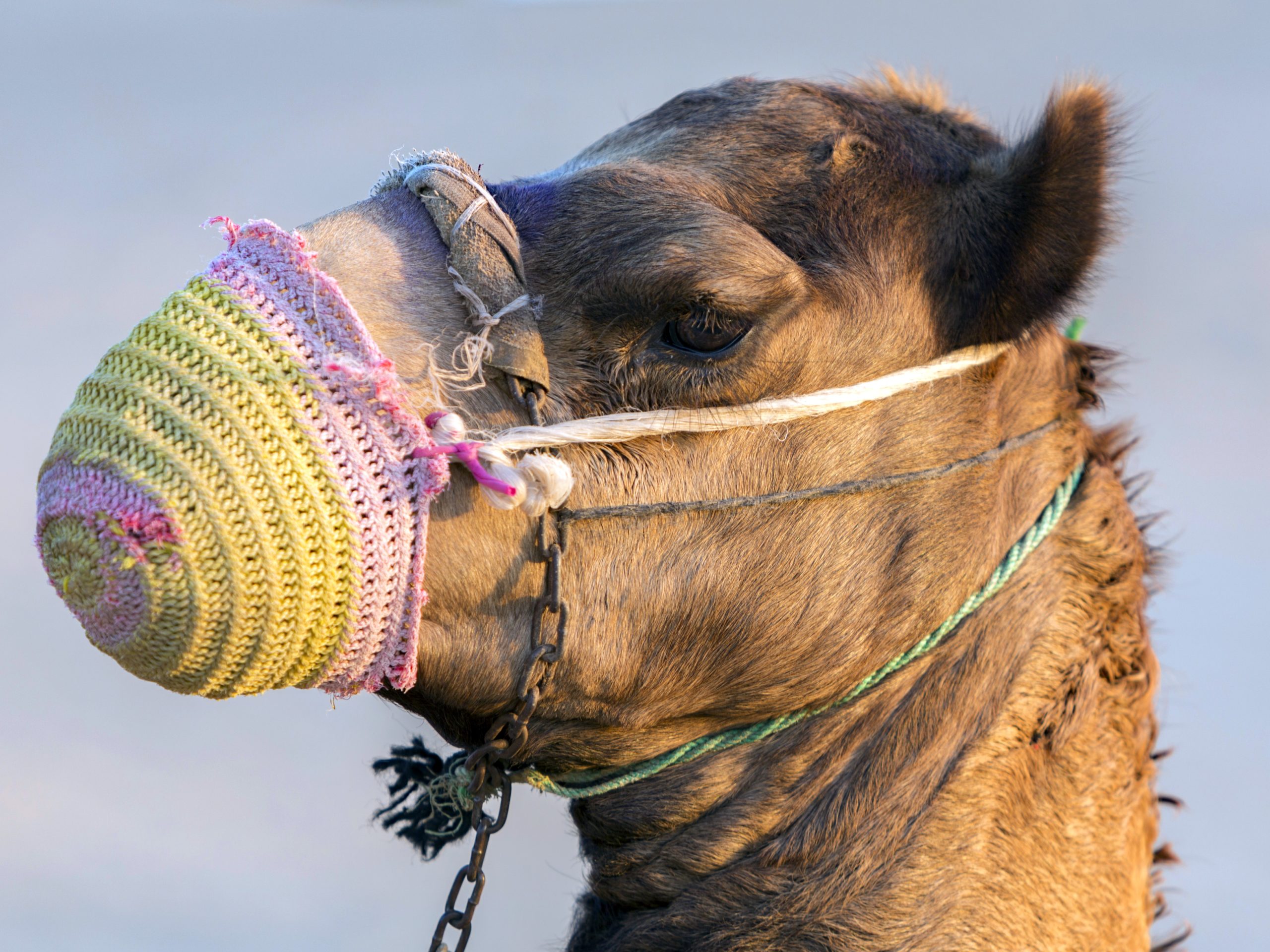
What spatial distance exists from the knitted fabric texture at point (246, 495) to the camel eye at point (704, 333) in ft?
1.66

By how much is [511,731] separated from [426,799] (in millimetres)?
459

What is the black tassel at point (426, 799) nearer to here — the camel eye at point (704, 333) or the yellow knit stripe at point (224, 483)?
the yellow knit stripe at point (224, 483)

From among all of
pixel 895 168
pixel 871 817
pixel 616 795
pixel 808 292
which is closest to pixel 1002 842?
pixel 871 817

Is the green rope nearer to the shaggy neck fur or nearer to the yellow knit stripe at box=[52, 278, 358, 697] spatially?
the shaggy neck fur

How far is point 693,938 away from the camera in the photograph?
2.36 meters

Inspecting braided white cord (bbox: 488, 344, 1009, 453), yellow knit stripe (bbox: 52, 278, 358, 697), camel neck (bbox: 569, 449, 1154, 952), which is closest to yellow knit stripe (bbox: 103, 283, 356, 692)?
yellow knit stripe (bbox: 52, 278, 358, 697)

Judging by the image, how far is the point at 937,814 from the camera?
2.35 m

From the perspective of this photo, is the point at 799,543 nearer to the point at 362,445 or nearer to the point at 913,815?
the point at 913,815

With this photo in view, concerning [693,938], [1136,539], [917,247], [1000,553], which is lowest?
[693,938]

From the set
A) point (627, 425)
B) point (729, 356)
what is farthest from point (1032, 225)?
point (627, 425)

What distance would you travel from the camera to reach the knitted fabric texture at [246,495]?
1.83 meters

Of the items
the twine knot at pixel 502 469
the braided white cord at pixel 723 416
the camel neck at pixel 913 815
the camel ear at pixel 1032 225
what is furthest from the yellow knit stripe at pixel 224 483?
the camel ear at pixel 1032 225

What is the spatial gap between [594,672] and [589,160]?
41.9 inches

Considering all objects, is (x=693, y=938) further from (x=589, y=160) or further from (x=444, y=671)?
(x=589, y=160)
